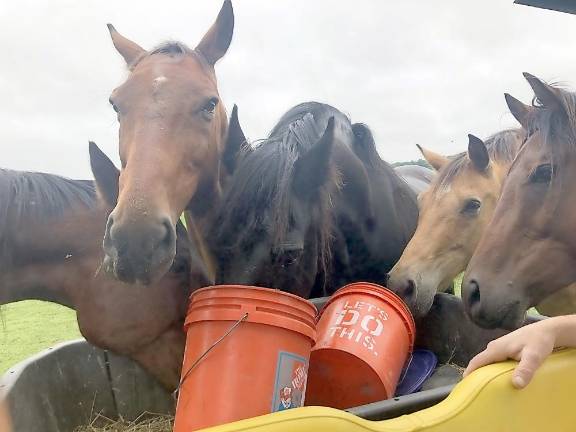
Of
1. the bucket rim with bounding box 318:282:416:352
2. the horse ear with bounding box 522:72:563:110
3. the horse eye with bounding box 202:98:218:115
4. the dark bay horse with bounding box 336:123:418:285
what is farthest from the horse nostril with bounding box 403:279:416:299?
the horse eye with bounding box 202:98:218:115

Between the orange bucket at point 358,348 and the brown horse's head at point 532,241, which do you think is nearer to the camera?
the orange bucket at point 358,348

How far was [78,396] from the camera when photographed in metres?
2.30

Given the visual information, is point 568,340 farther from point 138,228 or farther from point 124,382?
point 124,382

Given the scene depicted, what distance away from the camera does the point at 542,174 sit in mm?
1881

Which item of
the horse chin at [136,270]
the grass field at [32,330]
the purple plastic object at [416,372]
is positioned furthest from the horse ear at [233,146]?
Result: the grass field at [32,330]

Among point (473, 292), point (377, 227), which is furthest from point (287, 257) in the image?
point (377, 227)

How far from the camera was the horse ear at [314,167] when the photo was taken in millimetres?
1870

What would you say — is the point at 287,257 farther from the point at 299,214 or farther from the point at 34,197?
the point at 34,197

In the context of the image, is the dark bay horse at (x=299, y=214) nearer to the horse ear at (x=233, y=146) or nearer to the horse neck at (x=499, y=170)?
the horse ear at (x=233, y=146)

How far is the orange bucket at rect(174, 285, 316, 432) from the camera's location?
4.02 ft

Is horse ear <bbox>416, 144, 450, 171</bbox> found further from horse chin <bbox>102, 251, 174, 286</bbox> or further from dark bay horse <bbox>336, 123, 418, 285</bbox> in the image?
horse chin <bbox>102, 251, 174, 286</bbox>

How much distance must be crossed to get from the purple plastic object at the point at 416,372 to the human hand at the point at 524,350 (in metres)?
0.78

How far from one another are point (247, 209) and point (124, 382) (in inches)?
48.5

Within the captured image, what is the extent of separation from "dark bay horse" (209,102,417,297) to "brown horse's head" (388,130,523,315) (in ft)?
0.83
